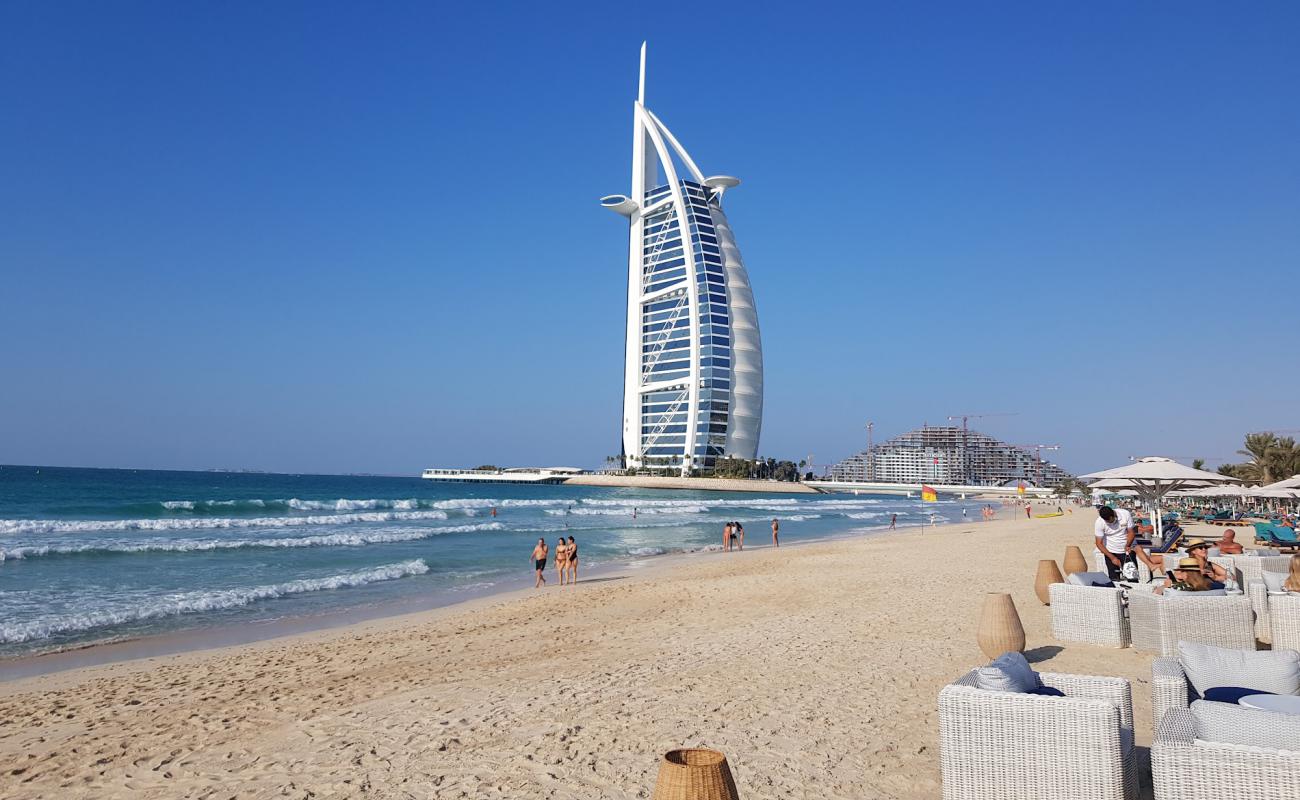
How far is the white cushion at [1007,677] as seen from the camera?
3.54m

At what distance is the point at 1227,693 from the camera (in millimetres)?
3623

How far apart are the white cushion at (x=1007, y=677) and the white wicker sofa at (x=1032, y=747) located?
0.06 meters

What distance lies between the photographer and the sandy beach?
4.35 m

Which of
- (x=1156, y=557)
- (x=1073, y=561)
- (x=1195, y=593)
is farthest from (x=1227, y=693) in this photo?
(x=1073, y=561)

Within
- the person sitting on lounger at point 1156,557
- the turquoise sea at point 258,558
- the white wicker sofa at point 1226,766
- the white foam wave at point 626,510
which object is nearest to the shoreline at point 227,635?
the turquoise sea at point 258,558

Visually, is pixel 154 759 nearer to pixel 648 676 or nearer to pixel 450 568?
pixel 648 676

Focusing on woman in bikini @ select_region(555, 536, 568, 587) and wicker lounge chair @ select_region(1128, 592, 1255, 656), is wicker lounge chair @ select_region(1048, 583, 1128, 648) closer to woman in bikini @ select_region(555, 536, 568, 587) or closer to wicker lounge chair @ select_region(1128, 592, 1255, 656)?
wicker lounge chair @ select_region(1128, 592, 1255, 656)

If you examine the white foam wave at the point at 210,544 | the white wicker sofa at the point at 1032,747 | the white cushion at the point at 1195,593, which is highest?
the white cushion at the point at 1195,593

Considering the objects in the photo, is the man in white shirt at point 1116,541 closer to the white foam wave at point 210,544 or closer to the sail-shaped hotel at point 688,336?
the white foam wave at point 210,544

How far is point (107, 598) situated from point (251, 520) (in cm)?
2117

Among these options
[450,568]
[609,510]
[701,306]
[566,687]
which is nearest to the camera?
[566,687]

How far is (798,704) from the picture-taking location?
17.9 ft

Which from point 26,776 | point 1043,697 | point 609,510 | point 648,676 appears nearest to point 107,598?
point 26,776

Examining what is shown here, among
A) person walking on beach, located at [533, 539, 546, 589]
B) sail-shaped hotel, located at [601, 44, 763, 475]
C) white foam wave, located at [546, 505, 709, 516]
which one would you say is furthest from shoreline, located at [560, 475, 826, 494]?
person walking on beach, located at [533, 539, 546, 589]
